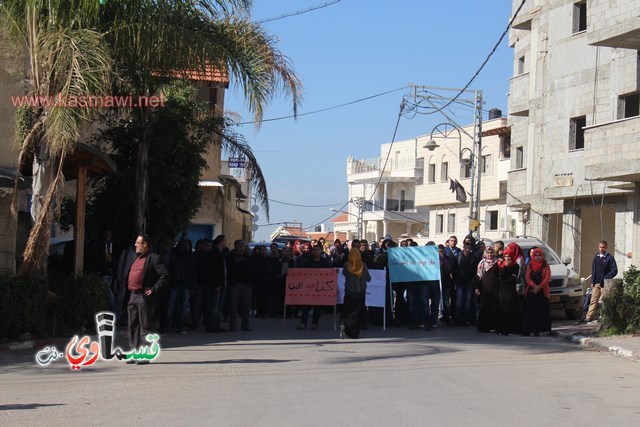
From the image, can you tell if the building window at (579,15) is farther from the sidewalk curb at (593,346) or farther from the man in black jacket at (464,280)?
the sidewalk curb at (593,346)

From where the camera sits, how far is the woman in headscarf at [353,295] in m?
17.2

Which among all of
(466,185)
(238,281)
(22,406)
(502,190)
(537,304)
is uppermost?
(466,185)

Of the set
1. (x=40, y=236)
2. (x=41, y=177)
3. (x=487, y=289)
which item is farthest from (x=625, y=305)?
(x=41, y=177)

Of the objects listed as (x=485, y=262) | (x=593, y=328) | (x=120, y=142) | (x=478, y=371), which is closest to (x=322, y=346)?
(x=478, y=371)

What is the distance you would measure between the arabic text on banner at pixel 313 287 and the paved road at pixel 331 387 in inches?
126

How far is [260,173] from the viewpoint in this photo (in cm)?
2183

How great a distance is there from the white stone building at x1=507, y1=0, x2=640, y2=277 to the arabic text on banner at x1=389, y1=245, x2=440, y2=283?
664cm

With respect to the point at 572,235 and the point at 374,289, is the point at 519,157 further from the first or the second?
the point at 374,289

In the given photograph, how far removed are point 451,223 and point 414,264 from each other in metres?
41.8

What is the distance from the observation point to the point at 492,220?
5644cm

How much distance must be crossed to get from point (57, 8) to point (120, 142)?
651cm

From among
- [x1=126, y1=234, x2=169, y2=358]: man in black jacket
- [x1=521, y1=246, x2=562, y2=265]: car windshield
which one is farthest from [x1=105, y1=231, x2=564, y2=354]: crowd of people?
[x1=126, y1=234, x2=169, y2=358]: man in black jacket

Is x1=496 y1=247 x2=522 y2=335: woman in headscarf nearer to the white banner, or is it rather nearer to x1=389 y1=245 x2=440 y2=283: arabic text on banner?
x1=389 y1=245 x2=440 y2=283: arabic text on banner

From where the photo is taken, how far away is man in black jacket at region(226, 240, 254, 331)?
1827 centimetres
